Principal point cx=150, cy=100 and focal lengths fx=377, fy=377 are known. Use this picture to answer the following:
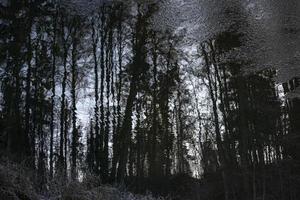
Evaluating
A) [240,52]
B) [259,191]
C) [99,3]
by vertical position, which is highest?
[99,3]

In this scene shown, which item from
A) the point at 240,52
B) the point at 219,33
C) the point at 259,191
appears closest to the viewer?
the point at 219,33

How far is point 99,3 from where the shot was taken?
Result: 39.5ft

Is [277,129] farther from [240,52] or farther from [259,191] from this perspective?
[240,52]

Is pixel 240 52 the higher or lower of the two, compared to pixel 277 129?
higher

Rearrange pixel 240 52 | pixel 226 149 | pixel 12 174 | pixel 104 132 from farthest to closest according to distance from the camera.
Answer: pixel 226 149 < pixel 104 132 < pixel 240 52 < pixel 12 174

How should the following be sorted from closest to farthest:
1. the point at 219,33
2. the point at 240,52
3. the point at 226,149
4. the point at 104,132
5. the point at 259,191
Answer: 1. the point at 219,33
2. the point at 240,52
3. the point at 259,191
4. the point at 104,132
5. the point at 226,149

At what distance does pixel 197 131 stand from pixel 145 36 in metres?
12.7

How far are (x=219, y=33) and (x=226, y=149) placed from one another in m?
11.4

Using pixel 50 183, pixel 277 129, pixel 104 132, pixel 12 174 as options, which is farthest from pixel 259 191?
pixel 12 174

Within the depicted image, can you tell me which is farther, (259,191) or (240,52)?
(259,191)

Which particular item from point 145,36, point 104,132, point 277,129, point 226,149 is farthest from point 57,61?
point 277,129

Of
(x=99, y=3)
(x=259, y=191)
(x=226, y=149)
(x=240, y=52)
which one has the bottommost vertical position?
(x=259, y=191)

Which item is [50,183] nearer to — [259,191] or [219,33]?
[219,33]

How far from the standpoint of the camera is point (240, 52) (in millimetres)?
A: 11672
